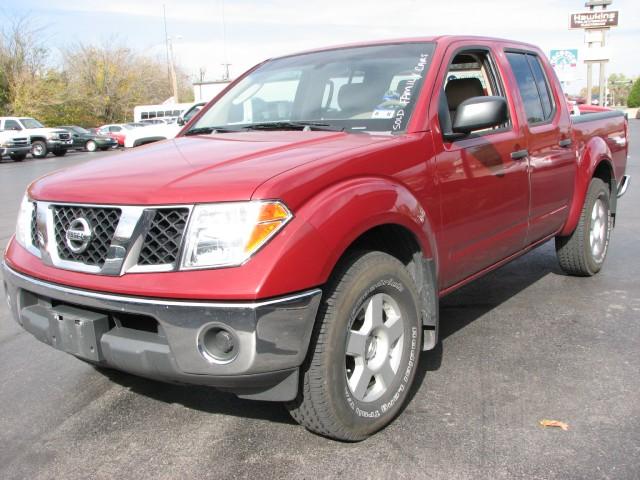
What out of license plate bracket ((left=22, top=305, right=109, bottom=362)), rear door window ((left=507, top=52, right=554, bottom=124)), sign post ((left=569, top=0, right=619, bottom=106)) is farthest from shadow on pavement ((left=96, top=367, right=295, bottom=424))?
sign post ((left=569, top=0, right=619, bottom=106))

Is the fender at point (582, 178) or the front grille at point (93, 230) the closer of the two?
the front grille at point (93, 230)

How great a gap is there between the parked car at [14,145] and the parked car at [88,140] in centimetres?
652

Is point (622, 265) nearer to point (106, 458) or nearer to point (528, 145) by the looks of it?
point (528, 145)

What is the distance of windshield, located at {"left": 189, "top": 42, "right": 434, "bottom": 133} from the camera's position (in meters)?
3.39

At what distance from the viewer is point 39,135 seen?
2930cm

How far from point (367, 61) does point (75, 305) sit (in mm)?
2159

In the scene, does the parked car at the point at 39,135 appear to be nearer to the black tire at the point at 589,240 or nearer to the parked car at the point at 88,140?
the parked car at the point at 88,140

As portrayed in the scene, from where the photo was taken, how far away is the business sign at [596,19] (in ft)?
181

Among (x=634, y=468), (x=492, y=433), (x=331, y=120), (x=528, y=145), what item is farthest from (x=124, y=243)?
(x=528, y=145)

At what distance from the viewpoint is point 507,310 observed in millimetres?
4637

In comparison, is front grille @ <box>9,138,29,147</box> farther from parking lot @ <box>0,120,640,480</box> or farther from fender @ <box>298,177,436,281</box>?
fender @ <box>298,177,436,281</box>

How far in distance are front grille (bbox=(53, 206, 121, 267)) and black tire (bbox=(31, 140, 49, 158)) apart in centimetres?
2927

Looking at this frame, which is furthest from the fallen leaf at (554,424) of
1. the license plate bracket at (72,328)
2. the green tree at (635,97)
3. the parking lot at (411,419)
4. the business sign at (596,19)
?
the green tree at (635,97)

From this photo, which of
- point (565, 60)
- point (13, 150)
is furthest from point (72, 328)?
point (565, 60)
